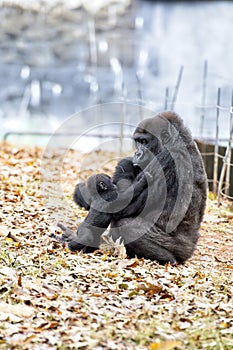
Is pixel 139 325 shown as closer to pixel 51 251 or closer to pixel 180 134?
pixel 51 251

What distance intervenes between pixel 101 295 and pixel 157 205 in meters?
1.21

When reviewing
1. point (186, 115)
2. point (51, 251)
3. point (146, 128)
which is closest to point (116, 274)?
point (51, 251)

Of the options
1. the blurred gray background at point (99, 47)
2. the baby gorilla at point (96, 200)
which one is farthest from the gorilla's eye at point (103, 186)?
the blurred gray background at point (99, 47)

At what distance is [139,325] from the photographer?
12.8 ft

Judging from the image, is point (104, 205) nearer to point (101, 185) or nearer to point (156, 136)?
point (101, 185)

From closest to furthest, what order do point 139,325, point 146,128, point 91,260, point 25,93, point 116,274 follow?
point 139,325
point 116,274
point 91,260
point 146,128
point 25,93

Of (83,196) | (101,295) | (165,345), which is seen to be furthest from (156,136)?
(165,345)

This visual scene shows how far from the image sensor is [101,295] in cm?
446

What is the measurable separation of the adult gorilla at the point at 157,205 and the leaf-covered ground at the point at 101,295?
0.58 ft

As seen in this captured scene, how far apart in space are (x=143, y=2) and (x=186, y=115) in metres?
7.69

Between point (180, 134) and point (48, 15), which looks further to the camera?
point (48, 15)

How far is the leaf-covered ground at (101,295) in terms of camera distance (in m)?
3.75

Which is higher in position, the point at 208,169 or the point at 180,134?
the point at 180,134

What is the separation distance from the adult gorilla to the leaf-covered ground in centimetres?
Answer: 18
